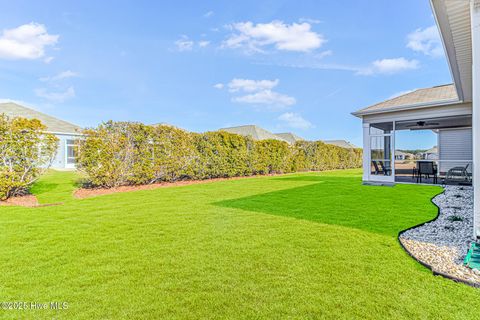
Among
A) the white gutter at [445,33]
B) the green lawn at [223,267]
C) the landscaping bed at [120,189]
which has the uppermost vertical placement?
the white gutter at [445,33]

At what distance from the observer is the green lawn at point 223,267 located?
94.5 inches

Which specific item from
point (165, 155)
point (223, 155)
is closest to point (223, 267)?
point (165, 155)

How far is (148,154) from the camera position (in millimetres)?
11219

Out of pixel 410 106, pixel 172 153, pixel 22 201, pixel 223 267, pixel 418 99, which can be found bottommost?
pixel 223 267

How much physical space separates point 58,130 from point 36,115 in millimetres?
3765

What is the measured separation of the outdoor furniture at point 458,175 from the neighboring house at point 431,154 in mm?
2377

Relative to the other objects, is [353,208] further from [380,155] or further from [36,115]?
[36,115]

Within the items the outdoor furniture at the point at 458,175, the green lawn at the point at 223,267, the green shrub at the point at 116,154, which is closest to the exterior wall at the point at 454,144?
the outdoor furniture at the point at 458,175

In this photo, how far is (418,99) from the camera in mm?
11617

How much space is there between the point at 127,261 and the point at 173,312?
1.46 meters

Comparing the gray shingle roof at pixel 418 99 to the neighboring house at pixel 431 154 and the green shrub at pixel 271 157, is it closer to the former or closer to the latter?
the neighboring house at pixel 431 154

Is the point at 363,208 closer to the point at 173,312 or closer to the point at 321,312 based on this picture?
the point at 321,312

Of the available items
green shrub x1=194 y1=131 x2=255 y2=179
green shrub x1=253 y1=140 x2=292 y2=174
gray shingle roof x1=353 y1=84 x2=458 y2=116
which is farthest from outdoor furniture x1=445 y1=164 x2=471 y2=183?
green shrub x1=194 y1=131 x2=255 y2=179

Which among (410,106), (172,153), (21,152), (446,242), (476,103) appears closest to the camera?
(476,103)
